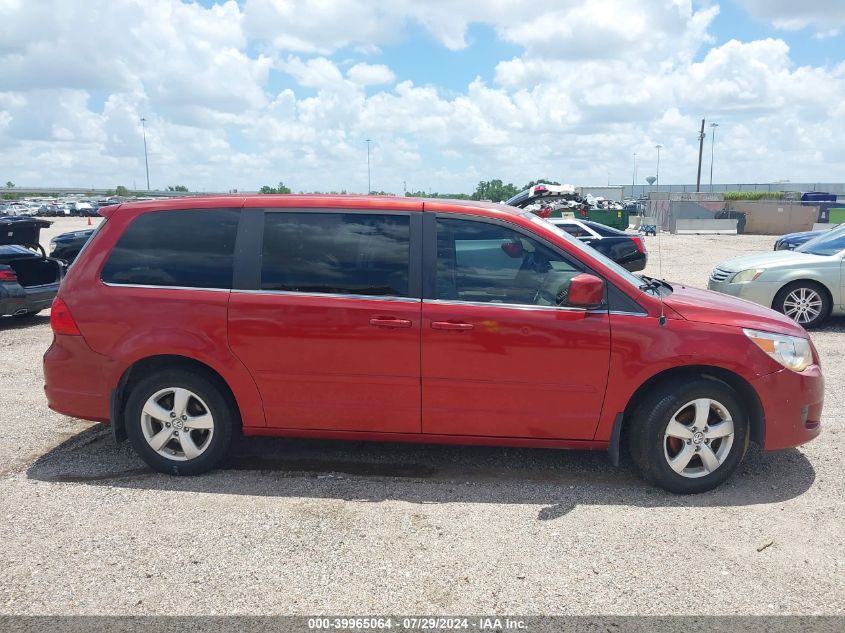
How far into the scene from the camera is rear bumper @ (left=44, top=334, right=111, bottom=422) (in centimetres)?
457

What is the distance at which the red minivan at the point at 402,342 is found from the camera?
4246mm

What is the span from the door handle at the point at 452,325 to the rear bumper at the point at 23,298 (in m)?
6.95

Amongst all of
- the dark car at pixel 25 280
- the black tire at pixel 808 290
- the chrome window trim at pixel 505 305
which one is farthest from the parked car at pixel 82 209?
the chrome window trim at pixel 505 305

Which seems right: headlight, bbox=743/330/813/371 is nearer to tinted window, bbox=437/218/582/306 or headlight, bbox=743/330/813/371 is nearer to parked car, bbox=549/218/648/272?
tinted window, bbox=437/218/582/306

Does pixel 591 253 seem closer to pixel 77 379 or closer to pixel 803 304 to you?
pixel 77 379

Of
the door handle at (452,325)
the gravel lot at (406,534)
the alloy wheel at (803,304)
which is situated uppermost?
the door handle at (452,325)

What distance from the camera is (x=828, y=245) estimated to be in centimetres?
1012

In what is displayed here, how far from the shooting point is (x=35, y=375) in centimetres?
719

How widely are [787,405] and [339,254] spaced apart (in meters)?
2.95

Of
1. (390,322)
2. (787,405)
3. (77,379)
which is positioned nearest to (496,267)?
(390,322)

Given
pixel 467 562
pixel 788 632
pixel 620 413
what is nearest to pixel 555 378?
pixel 620 413

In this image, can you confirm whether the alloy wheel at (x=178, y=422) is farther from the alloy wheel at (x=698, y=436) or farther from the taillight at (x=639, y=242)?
the taillight at (x=639, y=242)

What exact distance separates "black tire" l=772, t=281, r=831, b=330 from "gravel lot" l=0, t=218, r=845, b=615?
15.9 ft

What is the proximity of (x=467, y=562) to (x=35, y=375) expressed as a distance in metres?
5.63
